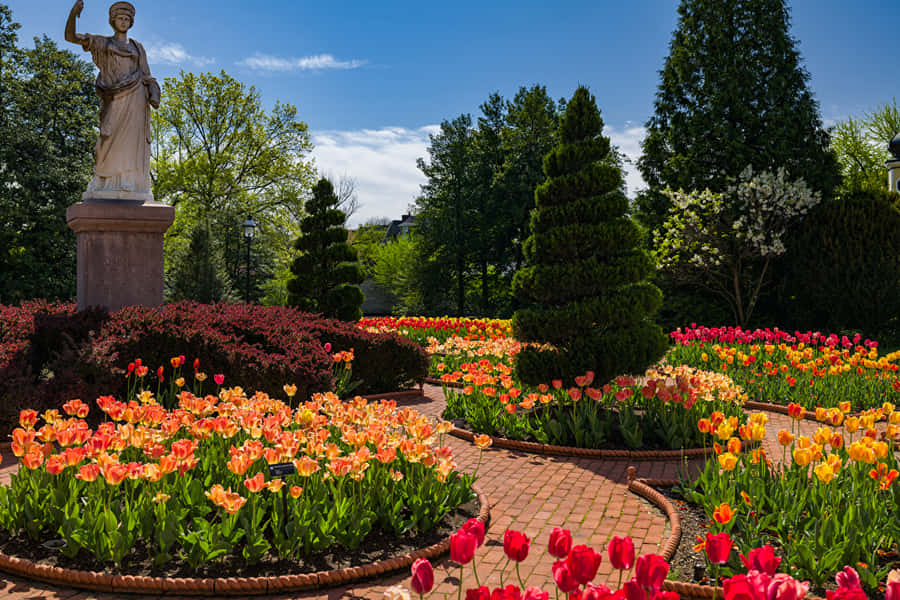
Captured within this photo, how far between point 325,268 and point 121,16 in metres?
10.8

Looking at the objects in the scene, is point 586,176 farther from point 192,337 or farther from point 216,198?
point 216,198

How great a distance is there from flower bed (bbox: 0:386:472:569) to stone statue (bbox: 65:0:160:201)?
7.11 m

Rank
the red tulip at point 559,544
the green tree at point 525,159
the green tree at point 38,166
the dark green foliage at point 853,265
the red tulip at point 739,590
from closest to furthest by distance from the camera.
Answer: the red tulip at point 739,590 < the red tulip at point 559,544 < the dark green foliage at point 853,265 < the green tree at point 38,166 < the green tree at point 525,159

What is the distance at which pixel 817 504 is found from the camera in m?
3.93

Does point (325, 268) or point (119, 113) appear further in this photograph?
point (325, 268)

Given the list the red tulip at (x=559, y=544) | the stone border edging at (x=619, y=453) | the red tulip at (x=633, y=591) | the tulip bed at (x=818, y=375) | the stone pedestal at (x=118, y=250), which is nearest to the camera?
the red tulip at (x=633, y=591)

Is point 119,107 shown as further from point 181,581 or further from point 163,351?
point 181,581

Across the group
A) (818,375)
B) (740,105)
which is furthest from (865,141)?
(818,375)

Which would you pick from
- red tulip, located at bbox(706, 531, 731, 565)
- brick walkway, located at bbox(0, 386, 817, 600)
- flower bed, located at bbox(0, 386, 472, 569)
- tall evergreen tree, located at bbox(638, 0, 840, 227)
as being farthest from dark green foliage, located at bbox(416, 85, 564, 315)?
red tulip, located at bbox(706, 531, 731, 565)

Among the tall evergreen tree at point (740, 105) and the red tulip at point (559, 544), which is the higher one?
the tall evergreen tree at point (740, 105)

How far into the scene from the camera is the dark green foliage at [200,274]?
81.1ft

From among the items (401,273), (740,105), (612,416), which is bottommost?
(612,416)

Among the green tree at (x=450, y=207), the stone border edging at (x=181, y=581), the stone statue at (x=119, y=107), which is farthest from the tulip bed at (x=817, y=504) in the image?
the green tree at (x=450, y=207)

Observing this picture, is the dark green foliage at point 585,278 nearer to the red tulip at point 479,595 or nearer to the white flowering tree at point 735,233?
the red tulip at point 479,595
